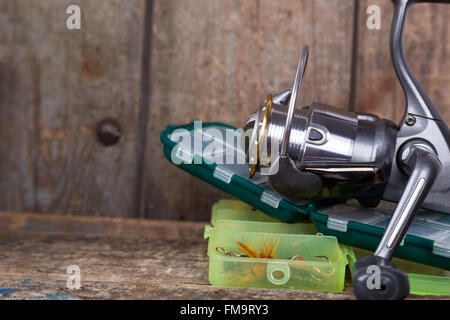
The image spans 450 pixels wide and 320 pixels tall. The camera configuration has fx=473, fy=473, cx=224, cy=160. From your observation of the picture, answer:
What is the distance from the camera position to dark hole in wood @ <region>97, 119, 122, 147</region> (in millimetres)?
882

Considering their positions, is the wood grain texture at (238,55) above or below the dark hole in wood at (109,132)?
above

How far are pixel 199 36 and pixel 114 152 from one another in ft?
0.88

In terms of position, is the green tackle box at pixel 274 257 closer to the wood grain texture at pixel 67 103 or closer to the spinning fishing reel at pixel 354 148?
the spinning fishing reel at pixel 354 148

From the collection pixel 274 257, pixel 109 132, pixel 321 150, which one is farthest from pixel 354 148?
pixel 109 132

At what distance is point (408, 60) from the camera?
2.76ft

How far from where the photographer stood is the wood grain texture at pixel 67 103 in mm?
870

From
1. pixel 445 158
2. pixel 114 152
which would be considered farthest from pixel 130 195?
pixel 445 158

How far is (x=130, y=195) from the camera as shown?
0.89m

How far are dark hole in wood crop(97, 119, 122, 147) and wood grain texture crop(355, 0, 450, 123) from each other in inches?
17.4

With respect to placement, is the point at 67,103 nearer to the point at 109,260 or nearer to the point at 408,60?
the point at 109,260

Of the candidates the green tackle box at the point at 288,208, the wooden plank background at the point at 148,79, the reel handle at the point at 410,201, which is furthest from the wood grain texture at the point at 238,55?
the reel handle at the point at 410,201

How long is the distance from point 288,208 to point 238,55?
0.37m

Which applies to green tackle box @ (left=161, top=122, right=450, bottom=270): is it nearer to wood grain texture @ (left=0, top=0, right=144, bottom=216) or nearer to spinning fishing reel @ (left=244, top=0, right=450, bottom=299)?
spinning fishing reel @ (left=244, top=0, right=450, bottom=299)
